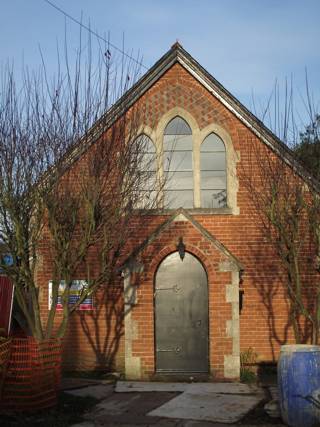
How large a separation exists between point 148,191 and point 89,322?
143 inches

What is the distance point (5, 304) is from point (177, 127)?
557 centimetres

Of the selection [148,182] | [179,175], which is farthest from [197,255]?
[179,175]

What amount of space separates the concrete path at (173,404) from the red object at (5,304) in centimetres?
176

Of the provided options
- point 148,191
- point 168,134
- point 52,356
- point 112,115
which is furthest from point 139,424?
point 168,134

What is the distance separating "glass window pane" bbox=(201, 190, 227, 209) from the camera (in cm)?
1361

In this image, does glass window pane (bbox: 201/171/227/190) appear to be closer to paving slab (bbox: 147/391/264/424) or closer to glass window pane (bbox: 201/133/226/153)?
glass window pane (bbox: 201/133/226/153)

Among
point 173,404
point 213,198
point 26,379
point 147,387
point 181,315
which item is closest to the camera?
point 26,379

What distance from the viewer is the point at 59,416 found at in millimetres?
8930

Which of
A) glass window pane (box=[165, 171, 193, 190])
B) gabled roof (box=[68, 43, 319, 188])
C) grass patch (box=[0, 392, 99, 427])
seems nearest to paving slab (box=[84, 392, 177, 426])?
grass patch (box=[0, 392, 99, 427])

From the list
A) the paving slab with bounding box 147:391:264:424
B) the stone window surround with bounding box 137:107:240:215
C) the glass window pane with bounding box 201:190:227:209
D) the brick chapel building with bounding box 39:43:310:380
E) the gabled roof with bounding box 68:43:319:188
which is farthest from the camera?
the glass window pane with bounding box 201:190:227:209

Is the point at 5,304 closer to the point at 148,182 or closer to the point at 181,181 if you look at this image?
the point at 148,182

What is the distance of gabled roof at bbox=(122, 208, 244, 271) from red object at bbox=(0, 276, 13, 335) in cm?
238

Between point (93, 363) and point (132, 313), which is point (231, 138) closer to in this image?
point (132, 313)

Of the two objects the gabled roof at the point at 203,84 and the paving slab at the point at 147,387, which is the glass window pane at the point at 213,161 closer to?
the gabled roof at the point at 203,84
